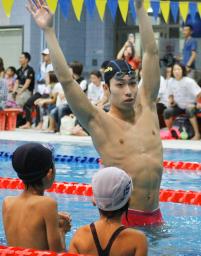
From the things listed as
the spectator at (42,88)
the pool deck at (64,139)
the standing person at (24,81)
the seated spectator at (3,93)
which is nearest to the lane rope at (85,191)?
the pool deck at (64,139)

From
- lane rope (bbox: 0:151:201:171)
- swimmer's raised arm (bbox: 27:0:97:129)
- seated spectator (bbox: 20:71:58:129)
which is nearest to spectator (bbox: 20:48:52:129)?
seated spectator (bbox: 20:71:58:129)

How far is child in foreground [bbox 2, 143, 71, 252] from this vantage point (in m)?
3.52

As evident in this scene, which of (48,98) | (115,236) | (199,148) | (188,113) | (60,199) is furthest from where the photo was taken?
(48,98)

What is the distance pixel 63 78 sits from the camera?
4.27 m

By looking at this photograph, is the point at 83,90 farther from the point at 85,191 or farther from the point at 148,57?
the point at 148,57

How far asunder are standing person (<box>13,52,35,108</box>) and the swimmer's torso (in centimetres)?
1223

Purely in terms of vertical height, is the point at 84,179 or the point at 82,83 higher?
the point at 82,83

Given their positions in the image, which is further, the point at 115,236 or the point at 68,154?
the point at 68,154

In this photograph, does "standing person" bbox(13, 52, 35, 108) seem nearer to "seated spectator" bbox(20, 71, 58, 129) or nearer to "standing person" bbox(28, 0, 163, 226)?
"seated spectator" bbox(20, 71, 58, 129)

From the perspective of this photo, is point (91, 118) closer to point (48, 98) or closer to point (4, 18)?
point (48, 98)

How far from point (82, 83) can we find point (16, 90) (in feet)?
8.53

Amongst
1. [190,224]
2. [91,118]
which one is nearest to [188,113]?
[190,224]

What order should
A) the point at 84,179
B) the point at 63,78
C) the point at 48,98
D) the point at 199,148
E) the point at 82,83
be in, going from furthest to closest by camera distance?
the point at 48,98, the point at 82,83, the point at 199,148, the point at 84,179, the point at 63,78

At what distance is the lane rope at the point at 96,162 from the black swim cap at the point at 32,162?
6022 millimetres
